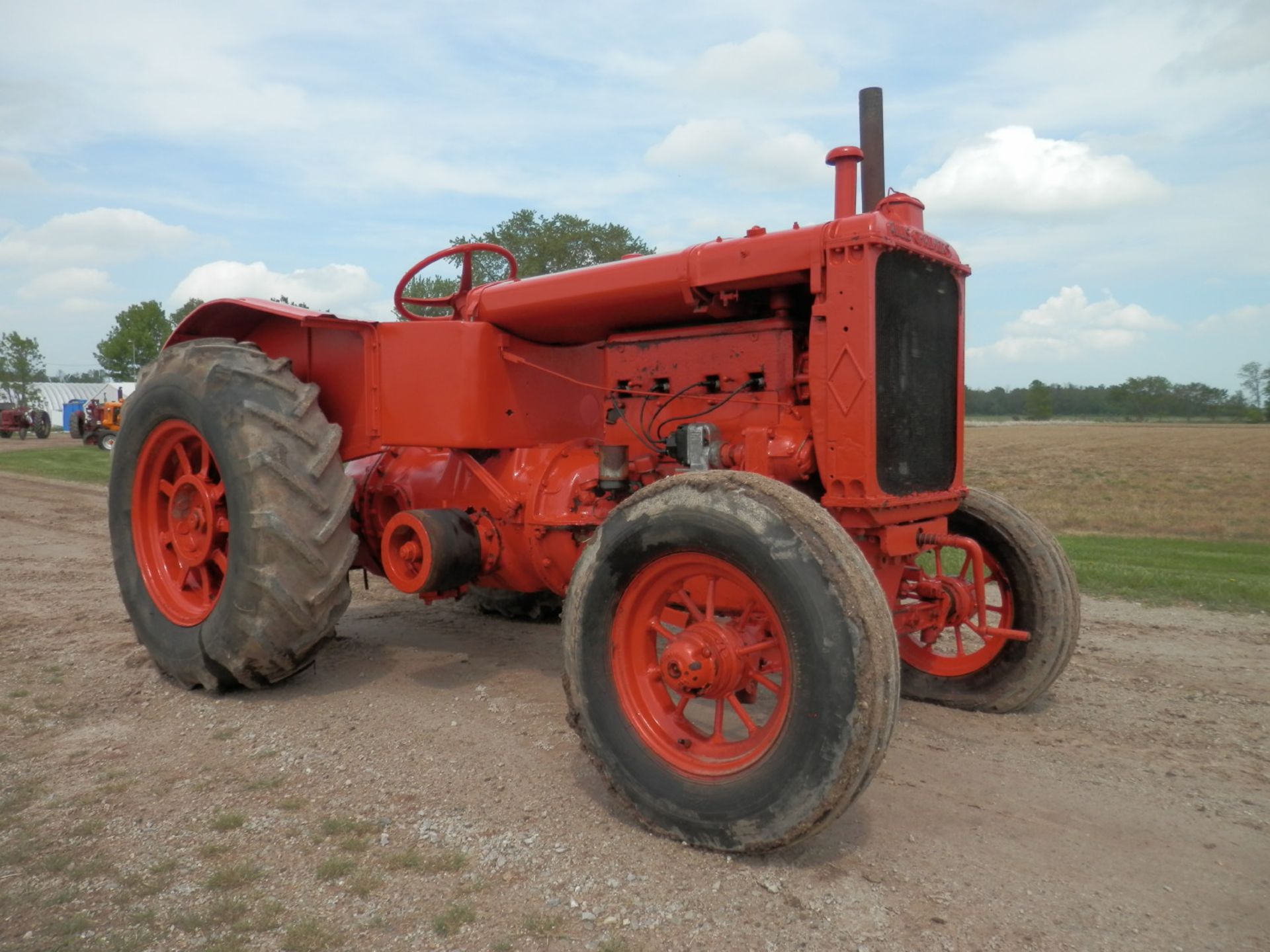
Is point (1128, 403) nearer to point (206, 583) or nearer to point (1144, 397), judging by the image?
point (1144, 397)

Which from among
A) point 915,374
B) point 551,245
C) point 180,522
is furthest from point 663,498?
point 551,245

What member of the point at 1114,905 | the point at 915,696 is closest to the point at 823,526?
the point at 1114,905

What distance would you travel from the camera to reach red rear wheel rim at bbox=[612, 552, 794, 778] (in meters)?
3.14

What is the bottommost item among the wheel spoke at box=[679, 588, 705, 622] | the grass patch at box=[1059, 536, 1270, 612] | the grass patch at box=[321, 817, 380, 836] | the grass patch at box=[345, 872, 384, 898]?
the grass patch at box=[345, 872, 384, 898]

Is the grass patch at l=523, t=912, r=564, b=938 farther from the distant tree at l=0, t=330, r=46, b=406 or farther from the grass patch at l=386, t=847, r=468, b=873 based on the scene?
the distant tree at l=0, t=330, r=46, b=406

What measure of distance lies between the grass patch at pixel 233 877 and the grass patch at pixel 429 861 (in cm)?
40

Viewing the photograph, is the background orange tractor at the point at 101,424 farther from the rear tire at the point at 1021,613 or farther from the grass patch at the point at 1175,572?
the rear tire at the point at 1021,613

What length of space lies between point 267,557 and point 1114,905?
136 inches

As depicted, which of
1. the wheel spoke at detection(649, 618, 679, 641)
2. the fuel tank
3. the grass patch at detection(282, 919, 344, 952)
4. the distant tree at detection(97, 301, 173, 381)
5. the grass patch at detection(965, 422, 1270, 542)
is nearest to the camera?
the grass patch at detection(282, 919, 344, 952)

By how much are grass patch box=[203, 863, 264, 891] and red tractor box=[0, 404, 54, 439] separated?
42.7 metres

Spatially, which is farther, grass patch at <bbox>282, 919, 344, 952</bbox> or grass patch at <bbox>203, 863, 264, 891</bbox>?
grass patch at <bbox>203, 863, 264, 891</bbox>

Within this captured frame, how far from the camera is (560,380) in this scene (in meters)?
5.02

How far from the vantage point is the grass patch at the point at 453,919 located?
8.67 ft

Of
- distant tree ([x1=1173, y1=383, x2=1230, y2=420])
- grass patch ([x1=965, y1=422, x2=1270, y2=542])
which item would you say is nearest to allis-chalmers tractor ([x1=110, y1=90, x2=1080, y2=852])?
grass patch ([x1=965, y1=422, x2=1270, y2=542])
